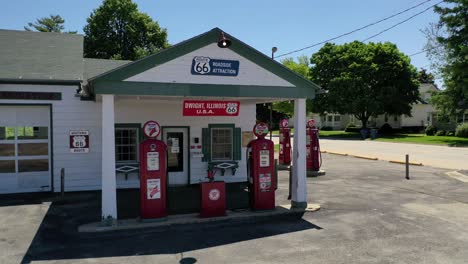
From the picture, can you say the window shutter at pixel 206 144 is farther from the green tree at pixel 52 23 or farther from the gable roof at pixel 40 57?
the green tree at pixel 52 23

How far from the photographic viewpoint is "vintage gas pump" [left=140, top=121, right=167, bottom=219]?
27.6 feet

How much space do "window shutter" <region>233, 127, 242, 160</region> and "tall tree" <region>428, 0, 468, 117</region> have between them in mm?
24232

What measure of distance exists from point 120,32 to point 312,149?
31589 mm

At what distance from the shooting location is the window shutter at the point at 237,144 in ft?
45.8

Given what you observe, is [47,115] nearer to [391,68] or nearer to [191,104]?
[191,104]

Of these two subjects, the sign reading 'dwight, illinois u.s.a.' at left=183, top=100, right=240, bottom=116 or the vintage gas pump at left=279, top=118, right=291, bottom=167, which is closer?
the sign reading 'dwight, illinois u.s.a.' at left=183, top=100, right=240, bottom=116

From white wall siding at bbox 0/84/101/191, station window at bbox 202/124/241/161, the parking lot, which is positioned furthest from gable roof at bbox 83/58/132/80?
the parking lot

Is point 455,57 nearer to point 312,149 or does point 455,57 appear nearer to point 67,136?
point 312,149

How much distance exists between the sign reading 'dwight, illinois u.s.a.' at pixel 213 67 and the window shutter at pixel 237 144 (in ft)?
16.2

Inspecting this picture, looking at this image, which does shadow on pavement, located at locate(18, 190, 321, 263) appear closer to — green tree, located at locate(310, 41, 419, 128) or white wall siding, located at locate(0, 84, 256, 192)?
white wall siding, located at locate(0, 84, 256, 192)

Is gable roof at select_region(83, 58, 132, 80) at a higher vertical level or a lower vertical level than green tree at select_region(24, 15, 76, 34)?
lower

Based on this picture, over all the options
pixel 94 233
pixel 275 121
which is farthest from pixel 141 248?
pixel 275 121

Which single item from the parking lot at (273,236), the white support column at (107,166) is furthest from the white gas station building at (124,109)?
the parking lot at (273,236)

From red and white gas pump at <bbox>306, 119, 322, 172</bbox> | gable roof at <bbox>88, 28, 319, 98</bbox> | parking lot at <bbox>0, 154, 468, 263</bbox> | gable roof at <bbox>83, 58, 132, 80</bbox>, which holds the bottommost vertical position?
parking lot at <bbox>0, 154, 468, 263</bbox>
